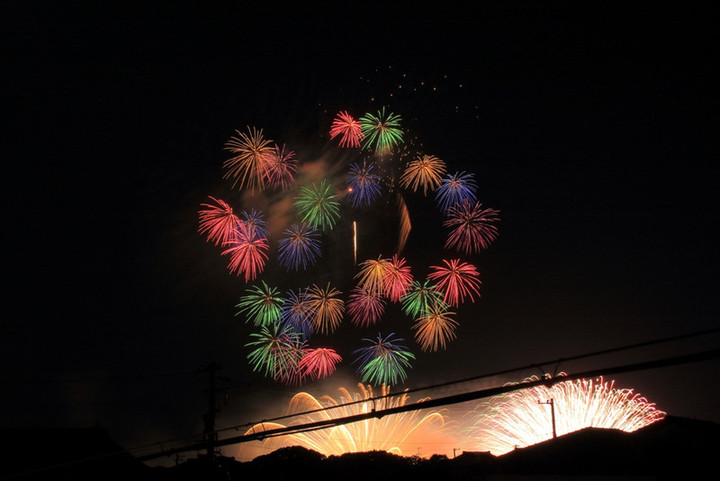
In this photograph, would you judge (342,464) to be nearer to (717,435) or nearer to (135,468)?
(135,468)

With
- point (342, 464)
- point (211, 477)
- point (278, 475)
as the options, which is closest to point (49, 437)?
point (211, 477)

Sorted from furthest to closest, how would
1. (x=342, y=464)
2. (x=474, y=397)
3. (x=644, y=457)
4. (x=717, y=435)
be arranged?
(x=342, y=464)
(x=717, y=435)
(x=644, y=457)
(x=474, y=397)

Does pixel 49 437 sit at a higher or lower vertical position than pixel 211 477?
higher

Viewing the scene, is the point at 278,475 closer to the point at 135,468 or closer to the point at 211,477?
the point at 135,468

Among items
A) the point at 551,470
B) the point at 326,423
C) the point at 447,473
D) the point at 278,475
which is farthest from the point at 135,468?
the point at 278,475

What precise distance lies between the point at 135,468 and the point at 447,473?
4396 centimetres

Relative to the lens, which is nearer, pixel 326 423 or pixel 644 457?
pixel 326 423

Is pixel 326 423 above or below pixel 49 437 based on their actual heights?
below

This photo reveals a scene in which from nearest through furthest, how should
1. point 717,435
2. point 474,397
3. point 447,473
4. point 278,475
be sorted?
point 474,397
point 717,435
point 447,473
point 278,475

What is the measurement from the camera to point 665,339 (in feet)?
20.0

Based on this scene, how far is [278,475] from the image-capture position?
343 ft

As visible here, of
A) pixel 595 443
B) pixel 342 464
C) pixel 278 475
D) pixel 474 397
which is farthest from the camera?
pixel 342 464

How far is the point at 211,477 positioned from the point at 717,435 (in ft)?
68.0

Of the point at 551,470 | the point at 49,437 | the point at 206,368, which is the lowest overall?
the point at 551,470
